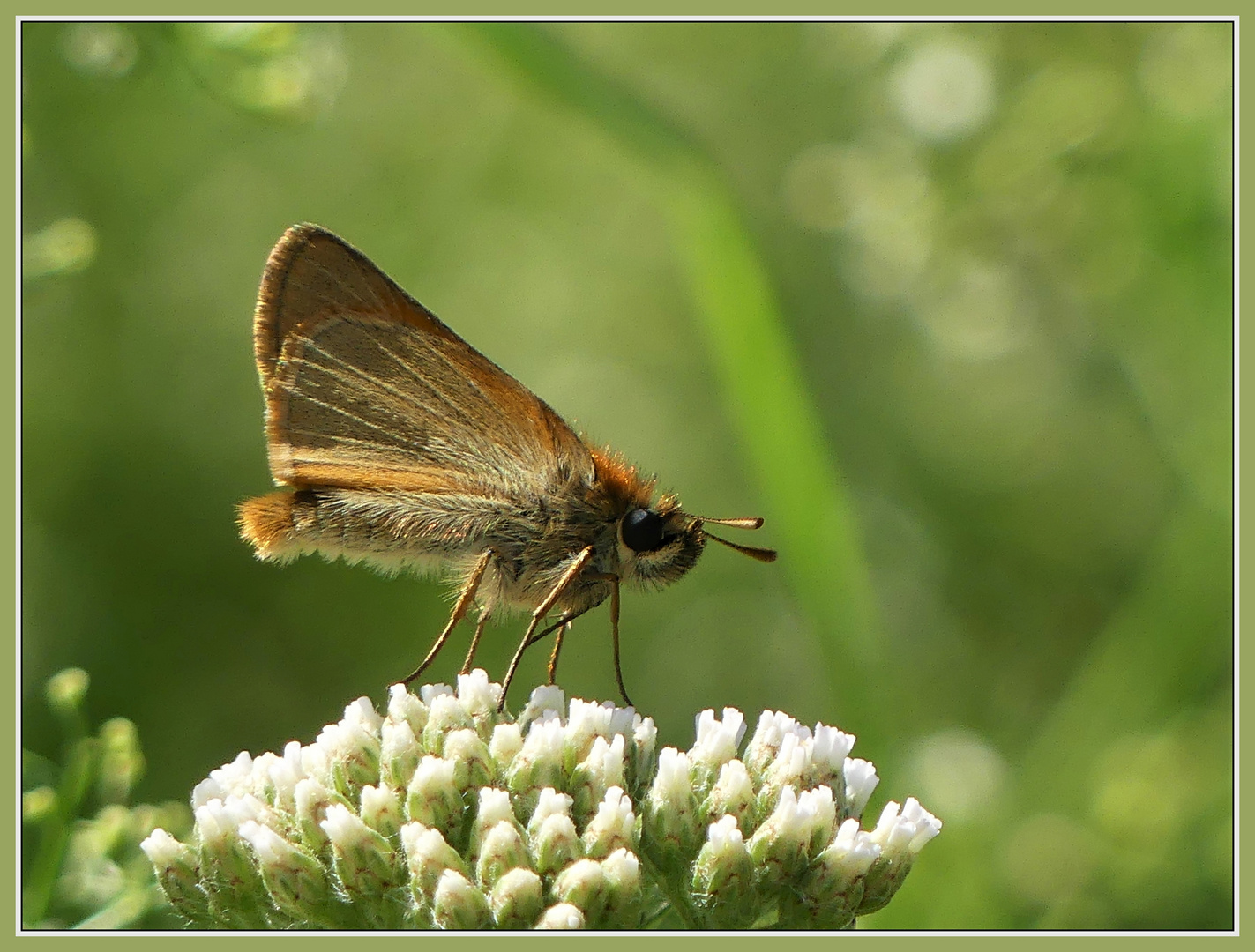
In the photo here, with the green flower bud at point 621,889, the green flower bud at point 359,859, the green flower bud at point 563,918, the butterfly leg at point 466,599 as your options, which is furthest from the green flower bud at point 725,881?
the butterfly leg at point 466,599

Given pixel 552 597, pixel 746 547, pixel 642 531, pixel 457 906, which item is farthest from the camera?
pixel 746 547

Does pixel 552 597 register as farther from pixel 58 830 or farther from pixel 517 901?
pixel 58 830

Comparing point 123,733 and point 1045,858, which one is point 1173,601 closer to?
point 1045,858

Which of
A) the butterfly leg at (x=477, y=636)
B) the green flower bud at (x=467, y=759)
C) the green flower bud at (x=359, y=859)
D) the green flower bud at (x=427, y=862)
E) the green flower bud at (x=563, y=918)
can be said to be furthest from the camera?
the butterfly leg at (x=477, y=636)

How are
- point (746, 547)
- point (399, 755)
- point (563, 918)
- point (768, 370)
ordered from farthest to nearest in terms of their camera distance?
1. point (768, 370)
2. point (746, 547)
3. point (399, 755)
4. point (563, 918)

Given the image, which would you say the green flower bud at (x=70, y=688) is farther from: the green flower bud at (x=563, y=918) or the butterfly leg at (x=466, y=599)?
the green flower bud at (x=563, y=918)

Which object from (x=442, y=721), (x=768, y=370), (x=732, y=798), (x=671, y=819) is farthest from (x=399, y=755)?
(x=768, y=370)
